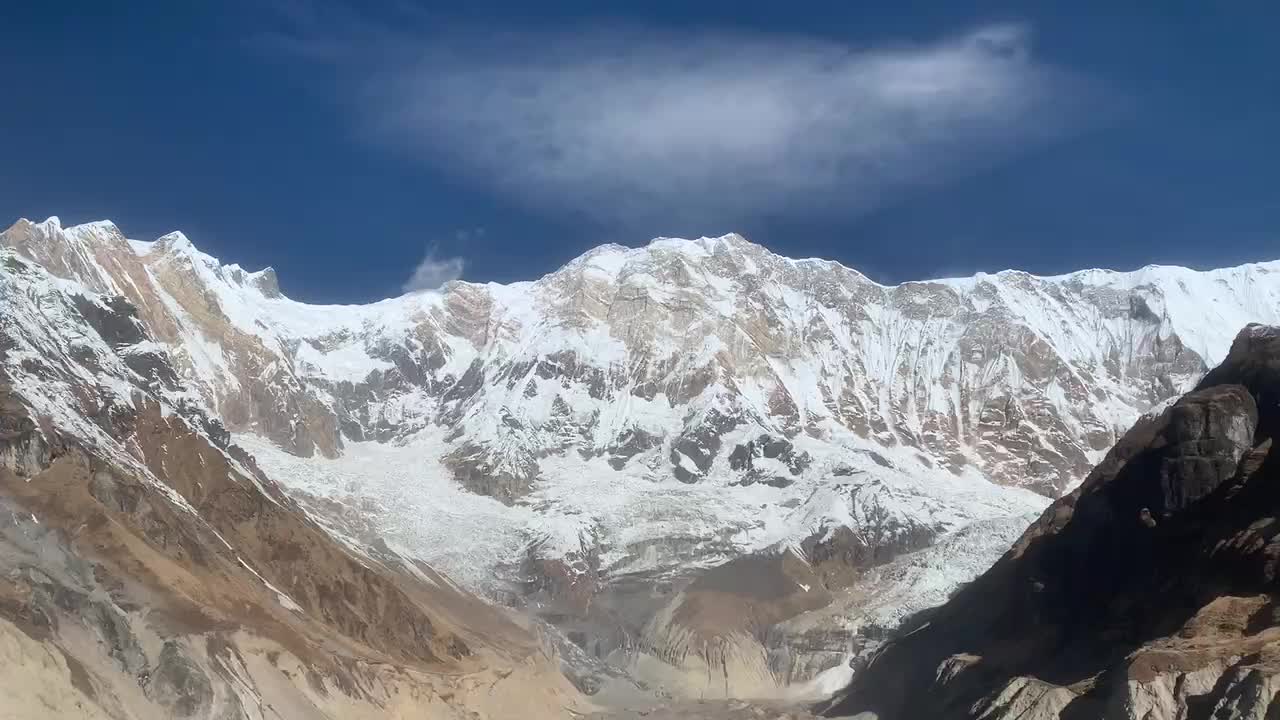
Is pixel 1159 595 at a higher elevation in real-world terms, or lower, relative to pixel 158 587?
lower

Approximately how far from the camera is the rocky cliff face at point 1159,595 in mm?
121438

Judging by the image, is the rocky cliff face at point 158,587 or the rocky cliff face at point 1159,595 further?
the rocky cliff face at point 158,587

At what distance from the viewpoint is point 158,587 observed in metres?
141

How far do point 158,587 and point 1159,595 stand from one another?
87.5 metres

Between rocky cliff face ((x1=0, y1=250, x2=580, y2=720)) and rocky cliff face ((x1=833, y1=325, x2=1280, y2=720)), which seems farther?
rocky cliff face ((x1=0, y1=250, x2=580, y2=720))

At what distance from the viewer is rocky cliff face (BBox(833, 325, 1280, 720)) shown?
121 m

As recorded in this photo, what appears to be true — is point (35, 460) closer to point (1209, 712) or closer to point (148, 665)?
point (148, 665)

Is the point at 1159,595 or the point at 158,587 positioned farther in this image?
the point at 1159,595

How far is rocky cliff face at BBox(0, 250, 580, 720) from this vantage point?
12312 centimetres

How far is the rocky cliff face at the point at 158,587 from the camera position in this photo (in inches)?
4847

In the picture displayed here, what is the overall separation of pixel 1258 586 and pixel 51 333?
130035mm

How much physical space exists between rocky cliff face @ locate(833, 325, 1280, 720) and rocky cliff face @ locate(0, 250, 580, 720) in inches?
2112

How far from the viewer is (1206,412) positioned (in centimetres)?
17050

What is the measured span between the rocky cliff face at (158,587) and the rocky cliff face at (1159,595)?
53.6 m
